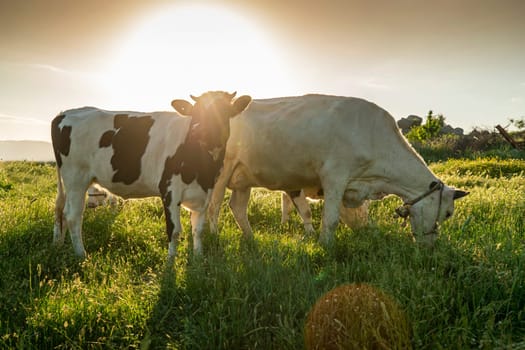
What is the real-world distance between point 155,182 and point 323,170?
2.40 m

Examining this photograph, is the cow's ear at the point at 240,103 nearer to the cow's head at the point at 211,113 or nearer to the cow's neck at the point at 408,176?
the cow's head at the point at 211,113

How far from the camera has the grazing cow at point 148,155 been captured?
5.52m

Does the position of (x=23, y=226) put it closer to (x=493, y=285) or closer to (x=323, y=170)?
(x=323, y=170)

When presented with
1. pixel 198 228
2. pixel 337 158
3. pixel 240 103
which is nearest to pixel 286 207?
pixel 337 158

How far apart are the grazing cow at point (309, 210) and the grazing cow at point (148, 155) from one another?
2082 millimetres

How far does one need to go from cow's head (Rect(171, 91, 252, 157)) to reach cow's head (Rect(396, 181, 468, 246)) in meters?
2.67

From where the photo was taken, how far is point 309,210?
25.0 feet

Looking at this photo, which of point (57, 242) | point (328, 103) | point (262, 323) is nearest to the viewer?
point (262, 323)

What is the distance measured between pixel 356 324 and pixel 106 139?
4.78 metres

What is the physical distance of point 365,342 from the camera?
270 centimetres

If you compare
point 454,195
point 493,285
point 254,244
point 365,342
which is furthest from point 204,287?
point 454,195

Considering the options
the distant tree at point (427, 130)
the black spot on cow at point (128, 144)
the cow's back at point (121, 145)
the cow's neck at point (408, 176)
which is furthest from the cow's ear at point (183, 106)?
the distant tree at point (427, 130)

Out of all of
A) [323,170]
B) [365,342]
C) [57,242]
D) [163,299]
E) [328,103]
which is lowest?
[57,242]

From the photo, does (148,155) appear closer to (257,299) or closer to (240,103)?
(240,103)
